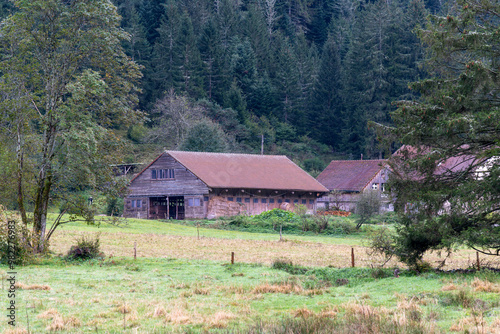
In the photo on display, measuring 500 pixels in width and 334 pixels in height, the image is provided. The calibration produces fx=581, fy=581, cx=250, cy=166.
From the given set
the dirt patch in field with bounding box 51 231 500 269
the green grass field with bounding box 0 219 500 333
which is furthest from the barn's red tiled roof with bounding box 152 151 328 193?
the green grass field with bounding box 0 219 500 333

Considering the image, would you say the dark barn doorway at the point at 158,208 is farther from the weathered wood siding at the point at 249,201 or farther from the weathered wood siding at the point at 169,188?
the weathered wood siding at the point at 249,201

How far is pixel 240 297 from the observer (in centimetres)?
1702

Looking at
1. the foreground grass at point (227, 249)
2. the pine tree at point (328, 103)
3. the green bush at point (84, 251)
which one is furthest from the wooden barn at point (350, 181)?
the green bush at point (84, 251)

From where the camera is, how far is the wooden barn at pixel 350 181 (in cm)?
7319

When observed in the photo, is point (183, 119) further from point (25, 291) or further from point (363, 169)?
point (25, 291)

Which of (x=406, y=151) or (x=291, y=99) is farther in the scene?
(x=291, y=99)

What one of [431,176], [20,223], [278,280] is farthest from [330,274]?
[20,223]

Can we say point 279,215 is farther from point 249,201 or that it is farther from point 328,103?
point 328,103

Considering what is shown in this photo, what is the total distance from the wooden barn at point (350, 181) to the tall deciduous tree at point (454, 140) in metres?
47.3

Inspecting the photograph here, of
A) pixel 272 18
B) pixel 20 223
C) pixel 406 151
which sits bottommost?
pixel 20 223

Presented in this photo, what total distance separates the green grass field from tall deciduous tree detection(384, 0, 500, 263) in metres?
1.59

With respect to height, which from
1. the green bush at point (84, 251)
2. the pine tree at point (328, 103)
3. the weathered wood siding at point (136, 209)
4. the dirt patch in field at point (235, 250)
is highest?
the pine tree at point (328, 103)

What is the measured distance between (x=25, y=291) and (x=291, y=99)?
94.5 meters

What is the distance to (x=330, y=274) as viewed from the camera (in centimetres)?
2239
